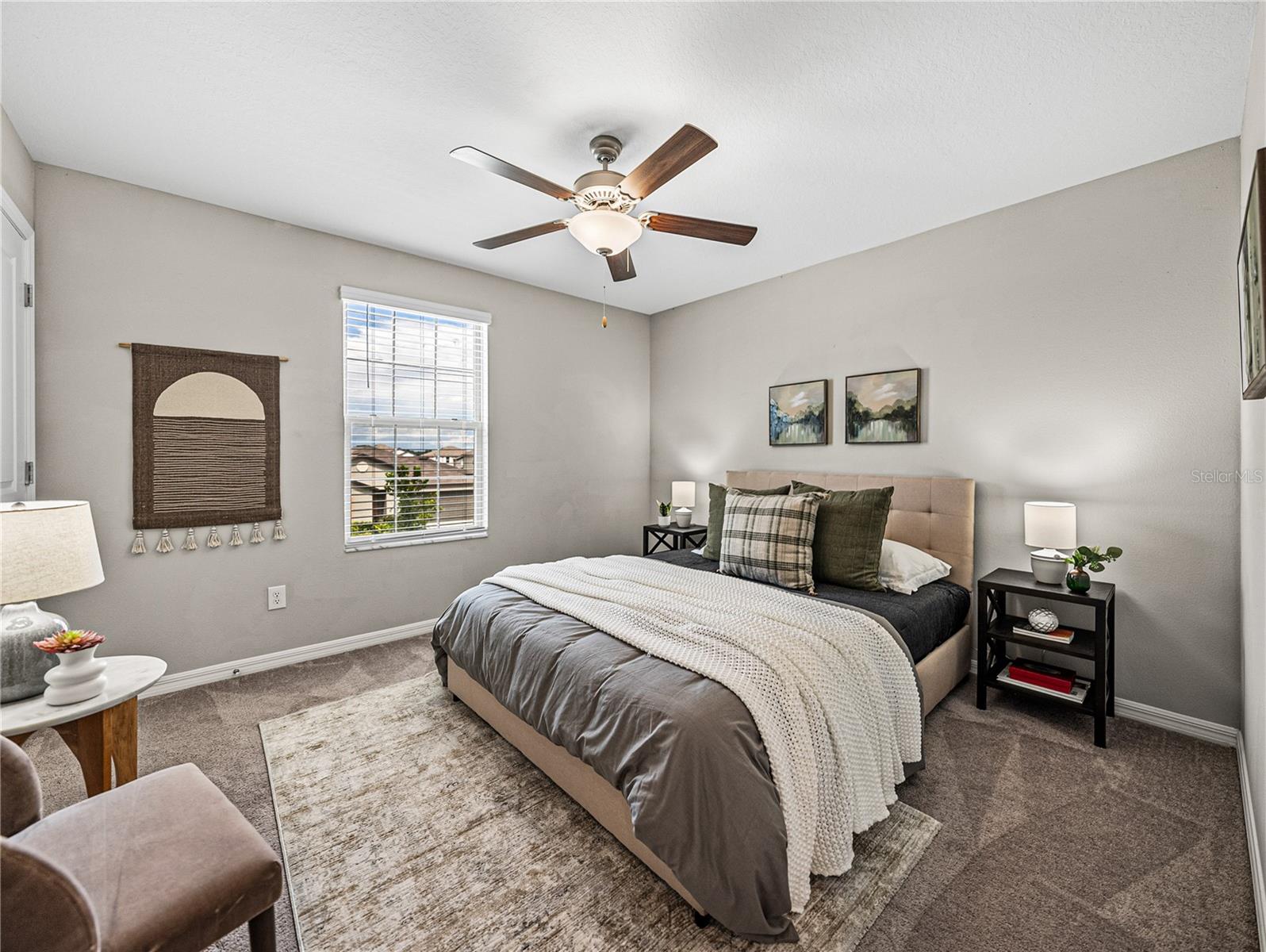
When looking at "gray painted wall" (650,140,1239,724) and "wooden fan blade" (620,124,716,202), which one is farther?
"gray painted wall" (650,140,1239,724)

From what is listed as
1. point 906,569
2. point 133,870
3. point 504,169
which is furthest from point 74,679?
point 906,569

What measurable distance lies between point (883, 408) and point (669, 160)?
226 cm

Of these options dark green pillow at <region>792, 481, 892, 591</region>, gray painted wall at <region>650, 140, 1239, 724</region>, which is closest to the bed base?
dark green pillow at <region>792, 481, 892, 591</region>

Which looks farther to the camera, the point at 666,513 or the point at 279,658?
the point at 666,513

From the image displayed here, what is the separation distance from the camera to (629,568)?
2.95 meters

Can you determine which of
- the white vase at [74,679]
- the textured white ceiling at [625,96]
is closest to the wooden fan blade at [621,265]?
the textured white ceiling at [625,96]

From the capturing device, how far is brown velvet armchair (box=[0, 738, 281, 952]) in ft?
2.59

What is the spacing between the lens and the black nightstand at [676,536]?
445 centimetres

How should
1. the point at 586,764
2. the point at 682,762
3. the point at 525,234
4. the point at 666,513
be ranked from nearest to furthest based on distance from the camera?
the point at 682,762 < the point at 586,764 < the point at 525,234 < the point at 666,513

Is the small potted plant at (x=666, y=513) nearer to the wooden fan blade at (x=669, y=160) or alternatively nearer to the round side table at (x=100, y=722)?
the wooden fan blade at (x=669, y=160)

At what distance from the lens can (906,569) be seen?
2.77 metres

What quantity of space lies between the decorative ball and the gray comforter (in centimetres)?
188

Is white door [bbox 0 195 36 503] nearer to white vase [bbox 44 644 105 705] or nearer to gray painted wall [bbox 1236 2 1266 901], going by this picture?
white vase [bbox 44 644 105 705]

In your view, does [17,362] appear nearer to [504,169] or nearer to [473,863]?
[504,169]
